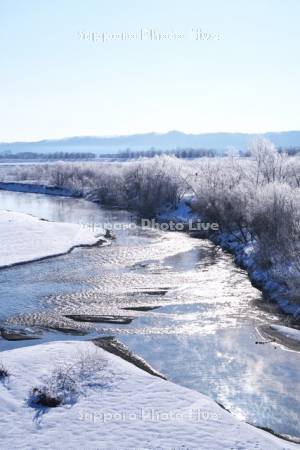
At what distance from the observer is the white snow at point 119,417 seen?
11.6 metres

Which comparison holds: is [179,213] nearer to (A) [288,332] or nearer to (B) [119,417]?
(A) [288,332]

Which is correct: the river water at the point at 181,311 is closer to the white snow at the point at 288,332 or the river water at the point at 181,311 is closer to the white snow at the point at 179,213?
the white snow at the point at 288,332

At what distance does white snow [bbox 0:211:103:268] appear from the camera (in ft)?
110

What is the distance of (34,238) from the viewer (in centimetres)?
3781

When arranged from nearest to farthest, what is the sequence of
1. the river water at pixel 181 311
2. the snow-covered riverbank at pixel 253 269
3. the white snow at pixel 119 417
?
the white snow at pixel 119 417, the river water at pixel 181 311, the snow-covered riverbank at pixel 253 269

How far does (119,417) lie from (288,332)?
9.49 meters

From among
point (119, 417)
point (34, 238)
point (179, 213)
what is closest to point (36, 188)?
point (179, 213)

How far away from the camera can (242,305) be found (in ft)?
76.2

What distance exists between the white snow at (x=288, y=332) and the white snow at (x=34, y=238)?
17498 millimetres

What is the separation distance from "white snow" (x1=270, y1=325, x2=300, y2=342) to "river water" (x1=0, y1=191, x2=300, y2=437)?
3.07ft

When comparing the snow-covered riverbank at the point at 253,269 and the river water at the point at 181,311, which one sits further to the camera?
the snow-covered riverbank at the point at 253,269

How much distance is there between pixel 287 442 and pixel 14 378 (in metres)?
7.75

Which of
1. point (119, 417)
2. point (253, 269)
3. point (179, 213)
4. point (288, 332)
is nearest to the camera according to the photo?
point (119, 417)

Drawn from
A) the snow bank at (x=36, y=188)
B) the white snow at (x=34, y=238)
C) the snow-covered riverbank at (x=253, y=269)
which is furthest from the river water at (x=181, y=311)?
the snow bank at (x=36, y=188)
